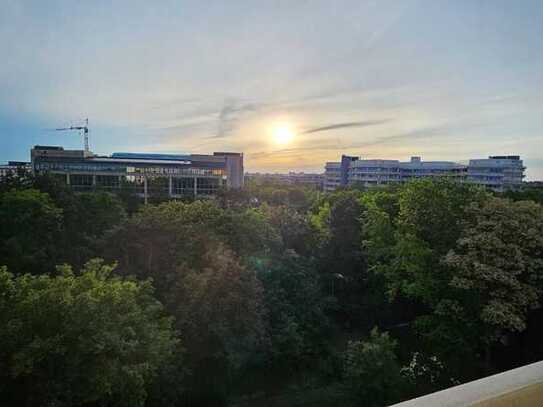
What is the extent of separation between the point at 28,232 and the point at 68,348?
8.57 metres

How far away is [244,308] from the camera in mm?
9297

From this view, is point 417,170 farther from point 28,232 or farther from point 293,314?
point 28,232

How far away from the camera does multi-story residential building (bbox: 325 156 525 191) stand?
2170 inches

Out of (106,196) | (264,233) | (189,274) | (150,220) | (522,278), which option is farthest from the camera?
(106,196)

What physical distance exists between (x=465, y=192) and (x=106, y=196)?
1498 centimetres

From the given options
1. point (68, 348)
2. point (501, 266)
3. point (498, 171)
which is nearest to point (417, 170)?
→ point (498, 171)

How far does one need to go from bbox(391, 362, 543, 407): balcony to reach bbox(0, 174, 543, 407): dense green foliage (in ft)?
18.9

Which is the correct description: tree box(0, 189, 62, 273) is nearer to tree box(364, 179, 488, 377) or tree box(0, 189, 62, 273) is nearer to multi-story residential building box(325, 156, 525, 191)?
tree box(364, 179, 488, 377)

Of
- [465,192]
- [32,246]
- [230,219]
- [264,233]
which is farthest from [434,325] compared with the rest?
[32,246]

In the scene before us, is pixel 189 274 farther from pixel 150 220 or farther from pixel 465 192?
pixel 465 192

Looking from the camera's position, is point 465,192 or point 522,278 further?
point 465,192

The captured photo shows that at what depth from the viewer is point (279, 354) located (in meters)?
10.5

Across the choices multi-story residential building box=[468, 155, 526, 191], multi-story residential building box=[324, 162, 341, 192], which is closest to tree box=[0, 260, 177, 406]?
multi-story residential building box=[468, 155, 526, 191]

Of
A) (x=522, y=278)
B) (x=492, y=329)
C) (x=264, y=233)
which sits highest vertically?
(x=264, y=233)
